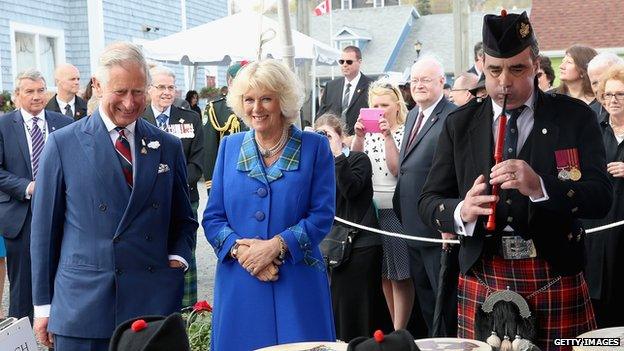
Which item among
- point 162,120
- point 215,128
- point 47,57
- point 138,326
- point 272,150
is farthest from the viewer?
point 47,57

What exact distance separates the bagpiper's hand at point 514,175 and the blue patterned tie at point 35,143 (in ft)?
17.0

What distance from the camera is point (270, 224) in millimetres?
4383

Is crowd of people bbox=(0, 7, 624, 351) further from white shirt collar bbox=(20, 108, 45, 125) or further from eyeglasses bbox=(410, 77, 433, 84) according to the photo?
white shirt collar bbox=(20, 108, 45, 125)

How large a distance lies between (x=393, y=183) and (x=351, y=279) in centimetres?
88

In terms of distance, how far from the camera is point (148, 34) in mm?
23203

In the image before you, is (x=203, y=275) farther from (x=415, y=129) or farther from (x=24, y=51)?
(x=24, y=51)

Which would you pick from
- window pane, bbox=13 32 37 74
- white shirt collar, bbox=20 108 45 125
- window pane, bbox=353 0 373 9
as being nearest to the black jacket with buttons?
white shirt collar, bbox=20 108 45 125

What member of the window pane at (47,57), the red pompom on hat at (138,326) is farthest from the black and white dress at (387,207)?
the window pane at (47,57)

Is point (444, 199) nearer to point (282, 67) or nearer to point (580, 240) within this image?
point (580, 240)

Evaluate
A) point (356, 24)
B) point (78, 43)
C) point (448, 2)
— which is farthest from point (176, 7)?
point (448, 2)

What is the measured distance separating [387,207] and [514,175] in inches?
140

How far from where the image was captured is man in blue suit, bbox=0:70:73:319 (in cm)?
743

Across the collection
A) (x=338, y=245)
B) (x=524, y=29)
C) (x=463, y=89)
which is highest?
(x=524, y=29)

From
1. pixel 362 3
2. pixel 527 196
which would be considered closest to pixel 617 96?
pixel 527 196
